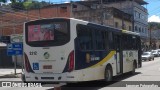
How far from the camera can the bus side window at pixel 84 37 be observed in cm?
1428

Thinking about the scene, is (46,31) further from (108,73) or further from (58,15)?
(58,15)

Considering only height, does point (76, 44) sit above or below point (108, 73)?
above

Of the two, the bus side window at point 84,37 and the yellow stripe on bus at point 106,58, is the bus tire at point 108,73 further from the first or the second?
the bus side window at point 84,37

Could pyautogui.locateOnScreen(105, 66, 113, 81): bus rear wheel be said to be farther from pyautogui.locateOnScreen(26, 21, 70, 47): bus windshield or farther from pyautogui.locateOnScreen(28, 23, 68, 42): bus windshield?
pyautogui.locateOnScreen(28, 23, 68, 42): bus windshield

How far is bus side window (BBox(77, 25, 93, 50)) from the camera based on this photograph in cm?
1428

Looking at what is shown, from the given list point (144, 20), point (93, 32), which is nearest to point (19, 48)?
point (93, 32)

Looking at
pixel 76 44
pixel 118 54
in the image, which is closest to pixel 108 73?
pixel 118 54

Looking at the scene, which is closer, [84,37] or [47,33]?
[47,33]

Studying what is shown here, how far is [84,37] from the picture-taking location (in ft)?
47.9

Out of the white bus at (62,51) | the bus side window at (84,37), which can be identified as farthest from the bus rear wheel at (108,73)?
the bus side window at (84,37)

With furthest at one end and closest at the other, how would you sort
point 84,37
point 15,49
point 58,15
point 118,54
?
point 58,15, point 15,49, point 118,54, point 84,37

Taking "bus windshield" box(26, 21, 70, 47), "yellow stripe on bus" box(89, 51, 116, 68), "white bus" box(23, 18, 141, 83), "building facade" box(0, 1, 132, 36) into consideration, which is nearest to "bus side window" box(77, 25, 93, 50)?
"white bus" box(23, 18, 141, 83)

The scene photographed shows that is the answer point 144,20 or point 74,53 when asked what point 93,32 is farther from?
point 144,20

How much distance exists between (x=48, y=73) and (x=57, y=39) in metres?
1.42
